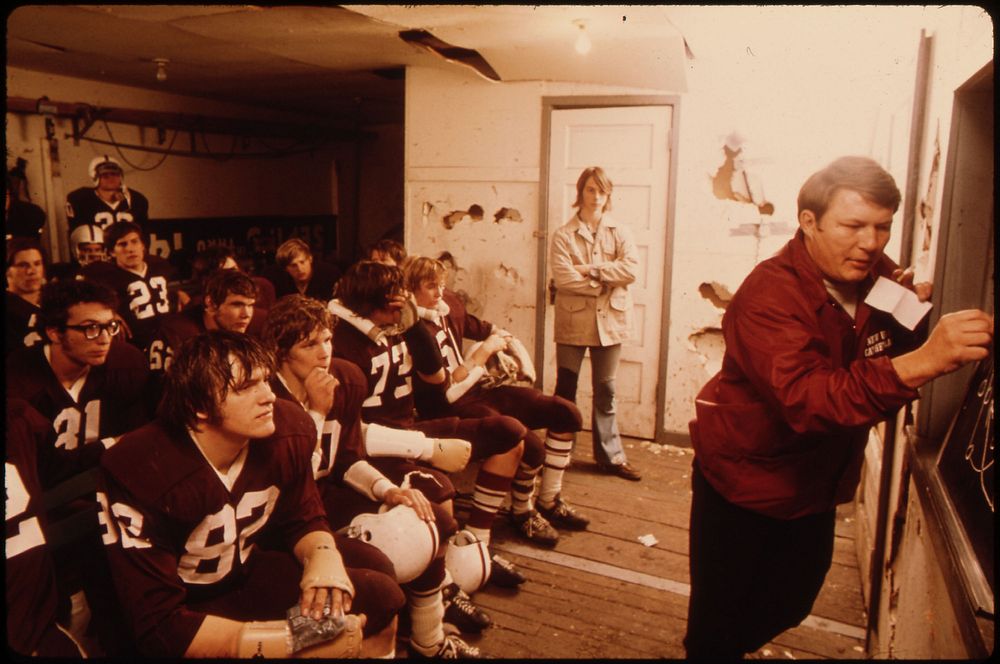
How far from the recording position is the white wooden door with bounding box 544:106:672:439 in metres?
5.01

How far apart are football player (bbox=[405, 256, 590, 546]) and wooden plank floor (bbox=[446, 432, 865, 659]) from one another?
14 centimetres

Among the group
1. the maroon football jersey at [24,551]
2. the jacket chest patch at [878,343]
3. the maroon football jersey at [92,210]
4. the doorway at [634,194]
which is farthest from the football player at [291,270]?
the jacket chest patch at [878,343]

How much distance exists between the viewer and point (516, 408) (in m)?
3.99

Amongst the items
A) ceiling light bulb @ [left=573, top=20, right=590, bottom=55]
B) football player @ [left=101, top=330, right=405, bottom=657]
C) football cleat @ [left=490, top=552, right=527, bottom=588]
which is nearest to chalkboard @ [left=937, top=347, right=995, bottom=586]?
football player @ [left=101, top=330, right=405, bottom=657]

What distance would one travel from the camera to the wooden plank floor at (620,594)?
114 inches

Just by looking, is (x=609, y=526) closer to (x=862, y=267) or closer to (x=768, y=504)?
(x=768, y=504)

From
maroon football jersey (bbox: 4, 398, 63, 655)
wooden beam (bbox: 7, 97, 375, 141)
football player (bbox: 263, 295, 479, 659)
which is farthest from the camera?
wooden beam (bbox: 7, 97, 375, 141)

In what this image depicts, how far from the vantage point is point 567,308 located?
15.3 ft

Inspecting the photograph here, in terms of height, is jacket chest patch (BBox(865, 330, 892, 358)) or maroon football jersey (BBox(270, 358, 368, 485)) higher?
jacket chest patch (BBox(865, 330, 892, 358))

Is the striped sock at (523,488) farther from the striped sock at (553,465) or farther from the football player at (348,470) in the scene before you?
the football player at (348,470)

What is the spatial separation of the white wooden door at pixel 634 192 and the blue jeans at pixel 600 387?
2.00 ft

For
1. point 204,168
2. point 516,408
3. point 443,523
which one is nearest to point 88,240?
point 204,168

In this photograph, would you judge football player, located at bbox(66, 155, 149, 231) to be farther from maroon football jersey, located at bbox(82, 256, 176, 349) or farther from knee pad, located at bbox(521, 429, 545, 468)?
Answer: knee pad, located at bbox(521, 429, 545, 468)

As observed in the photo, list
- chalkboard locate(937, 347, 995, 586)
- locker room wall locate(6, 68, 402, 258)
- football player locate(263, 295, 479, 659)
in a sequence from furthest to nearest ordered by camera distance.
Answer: locker room wall locate(6, 68, 402, 258) < football player locate(263, 295, 479, 659) < chalkboard locate(937, 347, 995, 586)
